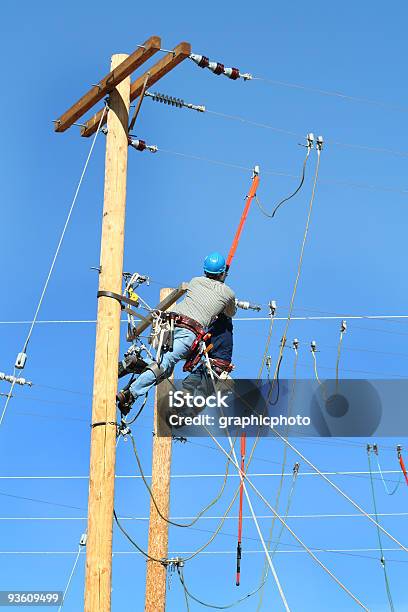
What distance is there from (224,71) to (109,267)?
6.44ft

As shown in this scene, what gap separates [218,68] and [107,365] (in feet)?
8.75

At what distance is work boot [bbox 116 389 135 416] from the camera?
8.70 metres

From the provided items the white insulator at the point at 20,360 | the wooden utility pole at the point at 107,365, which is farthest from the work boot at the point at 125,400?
the white insulator at the point at 20,360

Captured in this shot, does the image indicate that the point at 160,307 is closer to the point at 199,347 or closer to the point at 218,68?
the point at 199,347

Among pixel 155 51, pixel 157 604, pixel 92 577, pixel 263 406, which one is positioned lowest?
pixel 92 577

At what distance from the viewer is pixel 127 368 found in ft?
29.9

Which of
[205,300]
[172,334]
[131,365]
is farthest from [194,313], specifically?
[131,365]

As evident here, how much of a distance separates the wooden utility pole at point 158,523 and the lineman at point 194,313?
290 centimetres

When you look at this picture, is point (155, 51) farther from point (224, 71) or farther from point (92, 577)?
point (92, 577)

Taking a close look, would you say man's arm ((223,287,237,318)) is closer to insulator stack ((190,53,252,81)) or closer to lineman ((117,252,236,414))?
lineman ((117,252,236,414))

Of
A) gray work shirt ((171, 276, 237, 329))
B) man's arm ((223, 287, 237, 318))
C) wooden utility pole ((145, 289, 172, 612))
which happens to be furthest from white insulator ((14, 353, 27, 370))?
wooden utility pole ((145, 289, 172, 612))

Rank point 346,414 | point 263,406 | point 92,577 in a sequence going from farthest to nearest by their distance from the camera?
point 346,414 → point 263,406 → point 92,577

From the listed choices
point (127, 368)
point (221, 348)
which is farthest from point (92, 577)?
point (221, 348)

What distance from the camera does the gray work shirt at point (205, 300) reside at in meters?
9.45
